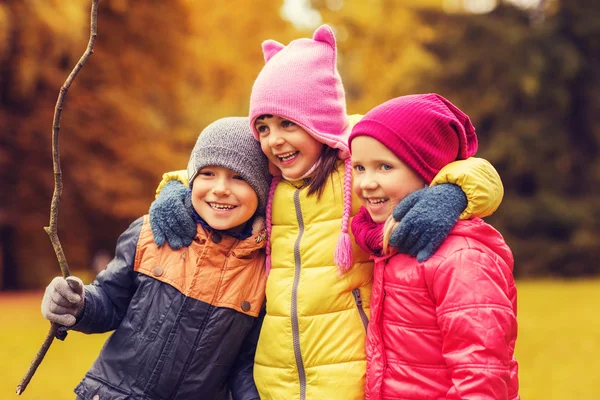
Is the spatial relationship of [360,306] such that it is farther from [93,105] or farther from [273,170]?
[93,105]

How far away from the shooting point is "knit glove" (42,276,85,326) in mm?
2918

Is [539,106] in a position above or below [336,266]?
above

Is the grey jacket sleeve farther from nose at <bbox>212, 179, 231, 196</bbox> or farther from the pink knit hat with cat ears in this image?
the pink knit hat with cat ears

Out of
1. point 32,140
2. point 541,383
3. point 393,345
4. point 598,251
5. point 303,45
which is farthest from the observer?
point 598,251

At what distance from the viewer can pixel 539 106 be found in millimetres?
17391

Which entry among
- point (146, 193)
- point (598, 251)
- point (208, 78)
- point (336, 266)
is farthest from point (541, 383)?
point (208, 78)

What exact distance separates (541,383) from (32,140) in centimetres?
948

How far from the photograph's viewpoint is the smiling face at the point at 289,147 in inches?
125

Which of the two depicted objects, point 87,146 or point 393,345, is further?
point 87,146

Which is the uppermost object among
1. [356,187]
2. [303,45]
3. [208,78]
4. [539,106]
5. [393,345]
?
[539,106]

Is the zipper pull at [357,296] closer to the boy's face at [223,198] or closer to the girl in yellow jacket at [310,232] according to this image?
the girl in yellow jacket at [310,232]

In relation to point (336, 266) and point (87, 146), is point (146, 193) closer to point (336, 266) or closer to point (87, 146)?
point (87, 146)

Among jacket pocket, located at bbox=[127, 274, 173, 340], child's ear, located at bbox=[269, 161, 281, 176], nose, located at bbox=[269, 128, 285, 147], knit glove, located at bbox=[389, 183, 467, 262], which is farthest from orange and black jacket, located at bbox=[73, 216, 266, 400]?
knit glove, located at bbox=[389, 183, 467, 262]

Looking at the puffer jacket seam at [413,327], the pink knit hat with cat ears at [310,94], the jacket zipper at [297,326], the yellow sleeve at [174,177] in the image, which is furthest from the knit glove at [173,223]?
the puffer jacket seam at [413,327]
